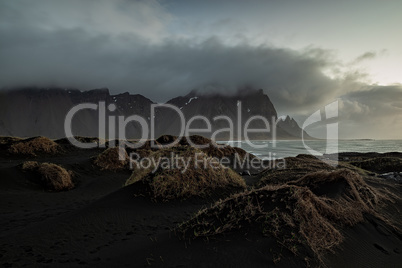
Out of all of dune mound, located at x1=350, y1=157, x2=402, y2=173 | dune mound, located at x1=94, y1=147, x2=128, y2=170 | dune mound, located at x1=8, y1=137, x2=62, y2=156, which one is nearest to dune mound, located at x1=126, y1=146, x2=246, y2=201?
dune mound, located at x1=94, y1=147, x2=128, y2=170

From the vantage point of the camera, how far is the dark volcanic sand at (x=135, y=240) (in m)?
3.92

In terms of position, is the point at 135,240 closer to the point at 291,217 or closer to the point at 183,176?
the point at 291,217

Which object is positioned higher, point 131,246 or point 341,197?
point 341,197

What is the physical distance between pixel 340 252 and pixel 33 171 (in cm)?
1405

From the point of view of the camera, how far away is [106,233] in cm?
572

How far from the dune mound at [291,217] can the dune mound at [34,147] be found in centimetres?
1908

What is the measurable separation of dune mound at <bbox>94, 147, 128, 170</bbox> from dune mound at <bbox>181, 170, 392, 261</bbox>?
12.5 metres

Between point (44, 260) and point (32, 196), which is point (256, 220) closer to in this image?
point (44, 260)

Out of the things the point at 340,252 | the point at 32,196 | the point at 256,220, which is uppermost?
the point at 256,220

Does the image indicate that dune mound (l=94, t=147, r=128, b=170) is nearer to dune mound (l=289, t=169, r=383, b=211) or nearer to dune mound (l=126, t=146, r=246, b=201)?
dune mound (l=126, t=146, r=246, b=201)

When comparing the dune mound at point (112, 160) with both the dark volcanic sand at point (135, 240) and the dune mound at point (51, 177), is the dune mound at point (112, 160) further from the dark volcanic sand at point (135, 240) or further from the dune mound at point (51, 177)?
the dark volcanic sand at point (135, 240)

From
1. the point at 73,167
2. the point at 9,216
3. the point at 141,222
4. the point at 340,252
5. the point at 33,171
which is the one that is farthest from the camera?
the point at 73,167

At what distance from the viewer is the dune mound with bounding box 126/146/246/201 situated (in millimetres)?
8570

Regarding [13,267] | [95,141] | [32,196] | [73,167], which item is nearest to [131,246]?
[13,267]
